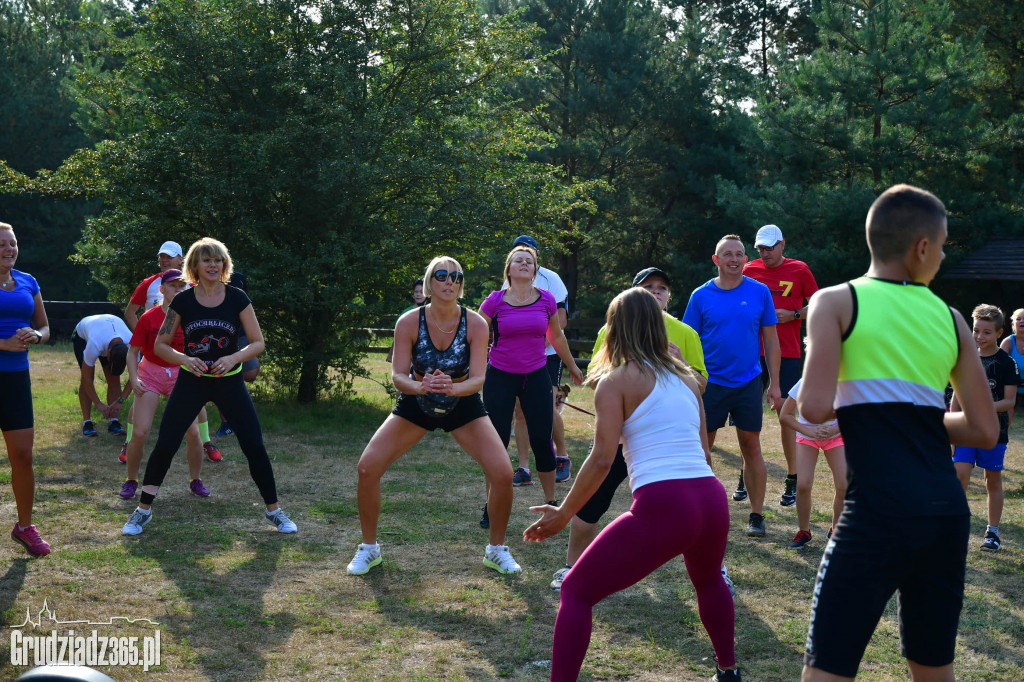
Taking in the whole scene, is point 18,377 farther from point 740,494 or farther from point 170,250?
point 740,494

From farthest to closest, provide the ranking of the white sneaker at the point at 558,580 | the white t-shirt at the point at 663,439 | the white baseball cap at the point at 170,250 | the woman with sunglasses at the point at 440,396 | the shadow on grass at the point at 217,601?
the white baseball cap at the point at 170,250 < the woman with sunglasses at the point at 440,396 < the white sneaker at the point at 558,580 < the shadow on grass at the point at 217,601 < the white t-shirt at the point at 663,439

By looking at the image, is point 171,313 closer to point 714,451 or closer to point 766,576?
point 766,576

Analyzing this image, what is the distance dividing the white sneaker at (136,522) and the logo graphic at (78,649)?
1.79m

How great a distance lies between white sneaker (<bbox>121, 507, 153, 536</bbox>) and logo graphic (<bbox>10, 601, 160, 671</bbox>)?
1.79m

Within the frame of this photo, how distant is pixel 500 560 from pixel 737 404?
2.07m

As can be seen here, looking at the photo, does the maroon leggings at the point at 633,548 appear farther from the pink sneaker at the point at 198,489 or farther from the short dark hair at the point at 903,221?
the pink sneaker at the point at 198,489

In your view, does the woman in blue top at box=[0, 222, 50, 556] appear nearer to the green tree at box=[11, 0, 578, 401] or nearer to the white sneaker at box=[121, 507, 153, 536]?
the white sneaker at box=[121, 507, 153, 536]

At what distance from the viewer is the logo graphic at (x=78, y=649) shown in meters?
4.28

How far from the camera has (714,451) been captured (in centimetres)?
1095

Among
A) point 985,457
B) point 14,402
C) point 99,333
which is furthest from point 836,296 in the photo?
point 99,333

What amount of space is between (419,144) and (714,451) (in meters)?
5.97

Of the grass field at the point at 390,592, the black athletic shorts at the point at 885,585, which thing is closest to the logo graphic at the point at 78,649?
the grass field at the point at 390,592

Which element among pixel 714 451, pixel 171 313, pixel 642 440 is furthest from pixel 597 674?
pixel 714 451

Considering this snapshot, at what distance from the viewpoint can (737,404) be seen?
6.57 m
